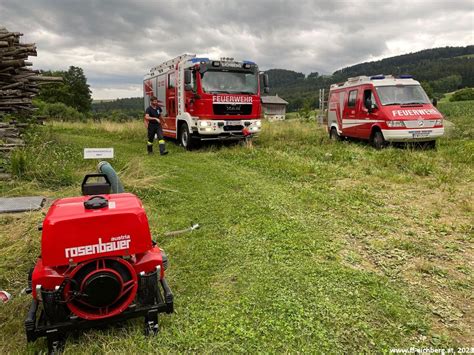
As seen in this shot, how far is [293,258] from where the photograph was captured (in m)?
3.60

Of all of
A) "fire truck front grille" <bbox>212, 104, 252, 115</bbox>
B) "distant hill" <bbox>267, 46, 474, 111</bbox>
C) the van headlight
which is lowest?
the van headlight

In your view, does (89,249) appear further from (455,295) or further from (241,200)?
(241,200)

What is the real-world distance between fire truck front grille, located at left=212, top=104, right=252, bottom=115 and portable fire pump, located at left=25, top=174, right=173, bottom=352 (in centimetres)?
891

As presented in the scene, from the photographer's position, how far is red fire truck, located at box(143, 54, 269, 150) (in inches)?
432

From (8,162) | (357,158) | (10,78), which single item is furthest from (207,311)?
(10,78)

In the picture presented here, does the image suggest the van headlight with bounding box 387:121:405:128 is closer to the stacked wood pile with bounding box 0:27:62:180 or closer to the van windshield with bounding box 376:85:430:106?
the van windshield with bounding box 376:85:430:106

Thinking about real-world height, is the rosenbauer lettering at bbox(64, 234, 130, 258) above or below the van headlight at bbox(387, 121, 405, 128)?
below

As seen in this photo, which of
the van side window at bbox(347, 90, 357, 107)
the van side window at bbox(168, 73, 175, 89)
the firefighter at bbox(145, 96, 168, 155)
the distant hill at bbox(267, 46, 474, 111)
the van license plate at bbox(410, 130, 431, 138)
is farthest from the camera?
the distant hill at bbox(267, 46, 474, 111)

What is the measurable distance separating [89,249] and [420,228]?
4026mm

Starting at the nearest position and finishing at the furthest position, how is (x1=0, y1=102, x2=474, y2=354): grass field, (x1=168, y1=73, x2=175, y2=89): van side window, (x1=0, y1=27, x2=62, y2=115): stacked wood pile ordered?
(x1=0, y1=102, x2=474, y2=354): grass field → (x1=0, y1=27, x2=62, y2=115): stacked wood pile → (x1=168, y1=73, x2=175, y2=89): van side window

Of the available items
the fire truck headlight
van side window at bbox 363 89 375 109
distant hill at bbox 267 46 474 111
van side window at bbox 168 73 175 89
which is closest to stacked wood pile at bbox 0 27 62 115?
van side window at bbox 168 73 175 89

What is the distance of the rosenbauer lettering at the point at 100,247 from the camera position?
90.4 inches

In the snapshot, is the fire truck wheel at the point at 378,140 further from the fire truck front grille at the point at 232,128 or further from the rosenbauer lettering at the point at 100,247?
the rosenbauer lettering at the point at 100,247

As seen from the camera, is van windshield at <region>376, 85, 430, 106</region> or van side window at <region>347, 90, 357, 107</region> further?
van side window at <region>347, 90, 357, 107</region>
